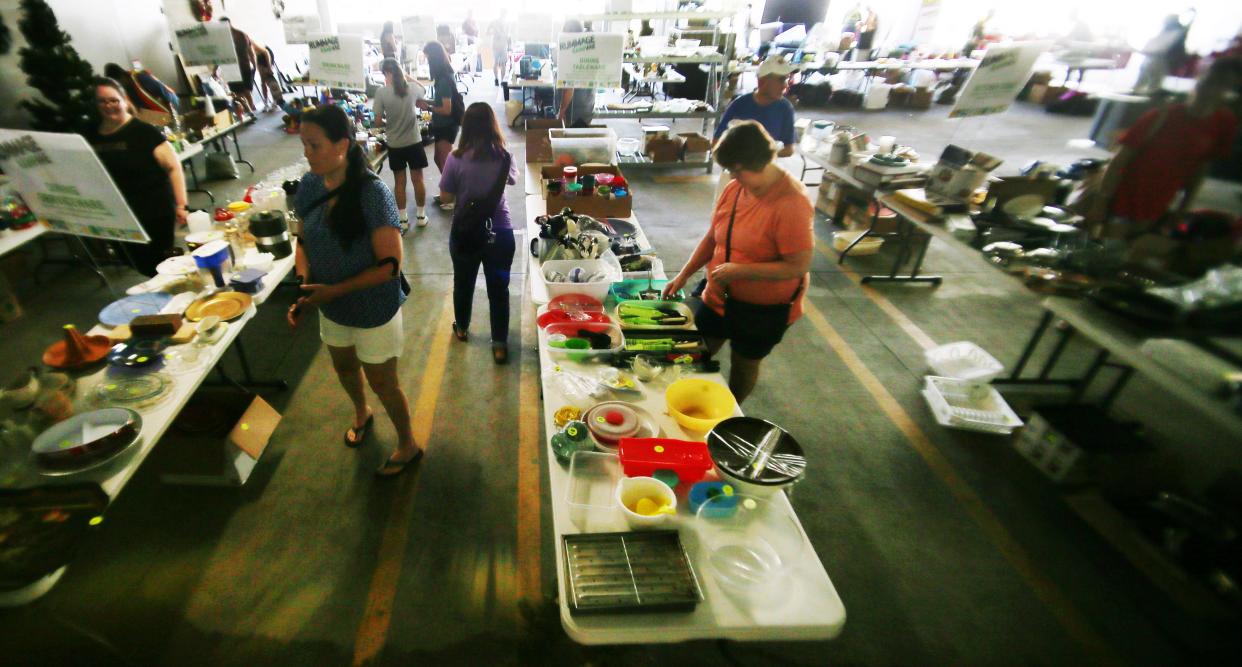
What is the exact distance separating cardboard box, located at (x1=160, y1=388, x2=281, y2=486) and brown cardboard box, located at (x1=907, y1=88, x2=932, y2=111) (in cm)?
1419

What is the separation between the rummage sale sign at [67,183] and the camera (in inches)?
80.6

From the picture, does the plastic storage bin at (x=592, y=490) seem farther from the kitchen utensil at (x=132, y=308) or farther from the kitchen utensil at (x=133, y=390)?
the kitchen utensil at (x=132, y=308)

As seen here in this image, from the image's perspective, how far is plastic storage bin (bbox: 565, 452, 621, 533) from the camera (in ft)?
5.73

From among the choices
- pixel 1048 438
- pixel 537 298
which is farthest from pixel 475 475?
pixel 1048 438

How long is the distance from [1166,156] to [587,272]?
314 cm

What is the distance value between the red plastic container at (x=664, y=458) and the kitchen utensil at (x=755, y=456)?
5 centimetres

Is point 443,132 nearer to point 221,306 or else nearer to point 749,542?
point 221,306

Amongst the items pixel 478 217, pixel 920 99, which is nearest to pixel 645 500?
pixel 478 217

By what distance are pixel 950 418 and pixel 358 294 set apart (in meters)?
3.55

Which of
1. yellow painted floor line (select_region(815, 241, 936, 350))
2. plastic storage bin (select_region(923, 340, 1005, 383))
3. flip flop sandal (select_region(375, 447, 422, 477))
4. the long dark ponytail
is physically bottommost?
flip flop sandal (select_region(375, 447, 422, 477))

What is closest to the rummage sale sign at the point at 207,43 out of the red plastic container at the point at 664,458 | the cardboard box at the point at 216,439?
the cardboard box at the point at 216,439

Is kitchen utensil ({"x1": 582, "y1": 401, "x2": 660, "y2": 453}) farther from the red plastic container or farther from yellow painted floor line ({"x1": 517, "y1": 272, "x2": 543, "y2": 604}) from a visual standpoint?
yellow painted floor line ({"x1": 517, "y1": 272, "x2": 543, "y2": 604})

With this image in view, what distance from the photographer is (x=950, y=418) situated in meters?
3.47

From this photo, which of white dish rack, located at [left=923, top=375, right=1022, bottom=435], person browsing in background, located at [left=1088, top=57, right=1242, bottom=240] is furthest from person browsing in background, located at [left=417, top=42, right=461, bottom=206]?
person browsing in background, located at [left=1088, top=57, right=1242, bottom=240]
